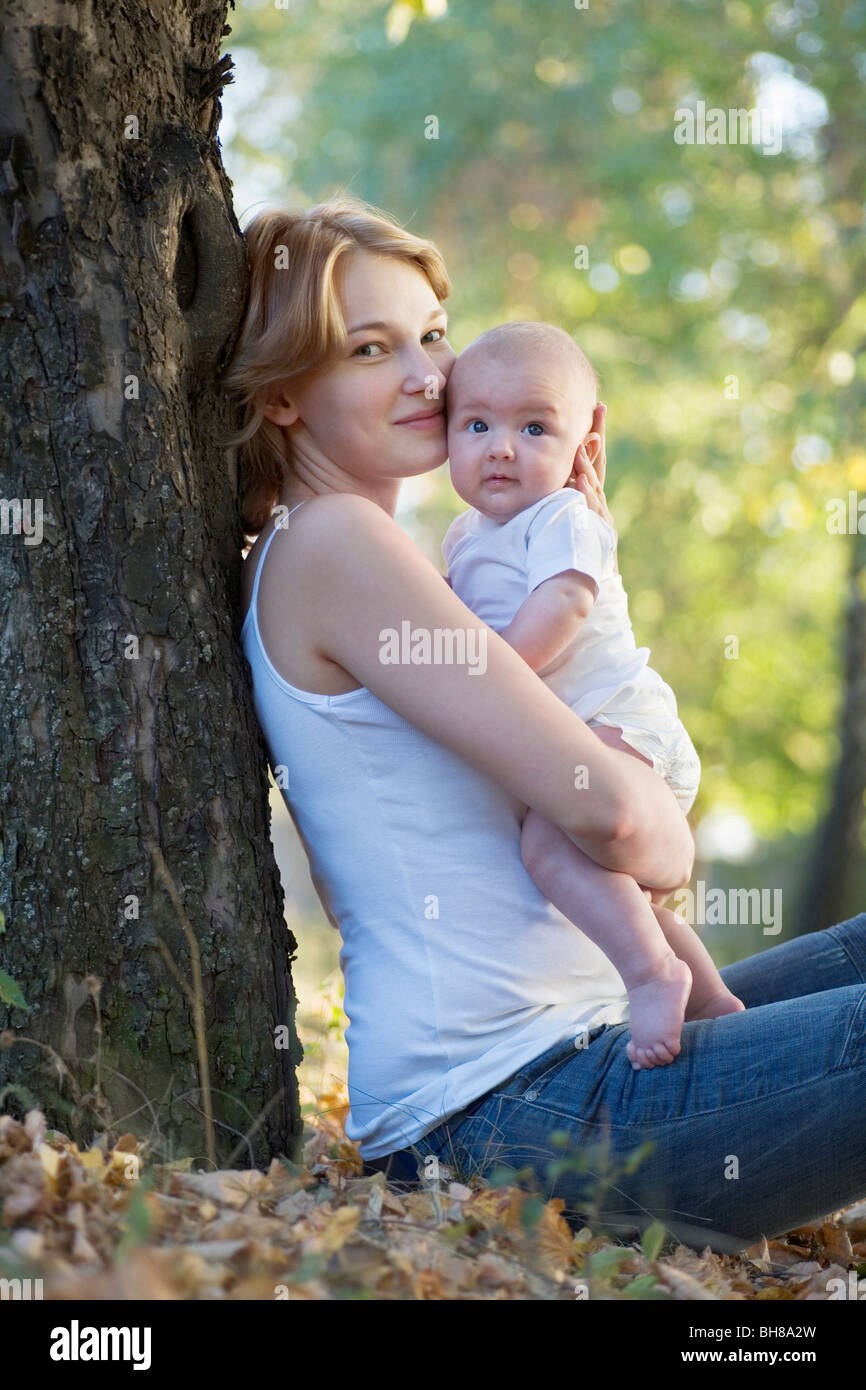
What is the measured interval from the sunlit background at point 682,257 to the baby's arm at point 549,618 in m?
6.63

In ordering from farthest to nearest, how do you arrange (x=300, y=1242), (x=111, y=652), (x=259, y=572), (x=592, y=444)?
(x=592, y=444)
(x=259, y=572)
(x=111, y=652)
(x=300, y=1242)

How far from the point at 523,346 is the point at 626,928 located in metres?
1.28

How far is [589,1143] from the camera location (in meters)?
2.27

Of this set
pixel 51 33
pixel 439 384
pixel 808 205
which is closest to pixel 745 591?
pixel 808 205

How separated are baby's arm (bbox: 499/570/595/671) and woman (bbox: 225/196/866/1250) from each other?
187 millimetres

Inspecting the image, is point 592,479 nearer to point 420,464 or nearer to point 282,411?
point 420,464

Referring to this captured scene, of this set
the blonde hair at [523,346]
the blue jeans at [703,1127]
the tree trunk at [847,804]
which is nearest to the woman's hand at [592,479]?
the blonde hair at [523,346]

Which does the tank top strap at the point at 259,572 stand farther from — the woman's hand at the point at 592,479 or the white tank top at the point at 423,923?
the woman's hand at the point at 592,479

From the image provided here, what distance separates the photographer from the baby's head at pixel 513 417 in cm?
274

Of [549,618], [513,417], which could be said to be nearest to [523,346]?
[513,417]

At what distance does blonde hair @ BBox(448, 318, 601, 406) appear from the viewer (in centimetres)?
277

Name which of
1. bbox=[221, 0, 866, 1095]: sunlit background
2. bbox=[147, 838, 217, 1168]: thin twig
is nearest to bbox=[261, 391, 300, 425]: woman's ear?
bbox=[147, 838, 217, 1168]: thin twig

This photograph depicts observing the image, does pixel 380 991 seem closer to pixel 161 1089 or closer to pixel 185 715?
pixel 161 1089

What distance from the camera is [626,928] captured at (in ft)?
7.76
